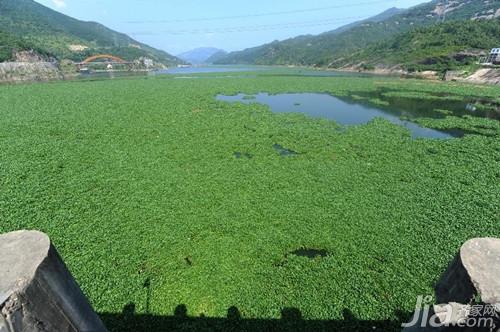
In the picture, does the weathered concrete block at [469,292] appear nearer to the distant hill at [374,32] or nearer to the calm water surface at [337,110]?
the calm water surface at [337,110]

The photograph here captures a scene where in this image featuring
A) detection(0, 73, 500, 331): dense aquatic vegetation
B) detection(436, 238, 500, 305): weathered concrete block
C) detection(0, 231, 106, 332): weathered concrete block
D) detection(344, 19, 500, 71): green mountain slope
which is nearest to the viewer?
detection(0, 231, 106, 332): weathered concrete block

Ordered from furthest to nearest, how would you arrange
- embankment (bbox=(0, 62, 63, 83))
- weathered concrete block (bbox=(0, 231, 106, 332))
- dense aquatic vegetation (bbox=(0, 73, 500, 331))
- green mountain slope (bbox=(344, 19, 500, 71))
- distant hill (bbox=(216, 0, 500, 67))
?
distant hill (bbox=(216, 0, 500, 67)), green mountain slope (bbox=(344, 19, 500, 71)), embankment (bbox=(0, 62, 63, 83)), dense aquatic vegetation (bbox=(0, 73, 500, 331)), weathered concrete block (bbox=(0, 231, 106, 332))

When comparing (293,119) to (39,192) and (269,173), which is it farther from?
(39,192)

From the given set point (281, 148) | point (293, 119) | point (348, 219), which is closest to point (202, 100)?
point (293, 119)

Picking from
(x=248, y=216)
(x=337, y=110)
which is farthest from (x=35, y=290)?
(x=337, y=110)

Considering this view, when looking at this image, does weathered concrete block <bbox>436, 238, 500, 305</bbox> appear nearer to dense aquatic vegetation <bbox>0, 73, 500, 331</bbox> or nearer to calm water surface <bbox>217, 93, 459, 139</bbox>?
dense aquatic vegetation <bbox>0, 73, 500, 331</bbox>

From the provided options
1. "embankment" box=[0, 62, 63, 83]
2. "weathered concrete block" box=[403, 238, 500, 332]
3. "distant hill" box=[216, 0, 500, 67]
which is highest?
"distant hill" box=[216, 0, 500, 67]

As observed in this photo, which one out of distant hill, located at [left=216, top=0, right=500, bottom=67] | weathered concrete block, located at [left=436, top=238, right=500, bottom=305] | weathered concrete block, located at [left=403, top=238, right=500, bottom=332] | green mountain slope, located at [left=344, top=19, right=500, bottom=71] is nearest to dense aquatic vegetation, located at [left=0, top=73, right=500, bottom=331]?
weathered concrete block, located at [left=403, top=238, right=500, bottom=332]

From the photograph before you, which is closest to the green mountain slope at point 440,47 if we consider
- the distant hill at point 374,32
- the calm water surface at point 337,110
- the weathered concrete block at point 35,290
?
the distant hill at point 374,32
